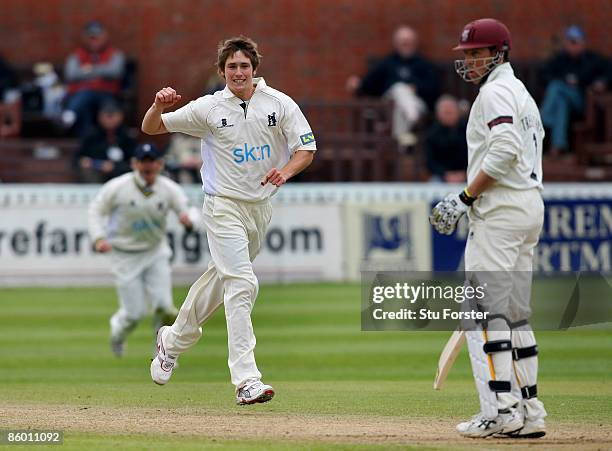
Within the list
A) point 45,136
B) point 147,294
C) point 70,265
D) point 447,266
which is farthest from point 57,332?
point 45,136

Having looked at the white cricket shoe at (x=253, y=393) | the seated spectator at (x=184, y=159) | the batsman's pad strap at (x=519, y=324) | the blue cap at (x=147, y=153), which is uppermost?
the blue cap at (x=147, y=153)

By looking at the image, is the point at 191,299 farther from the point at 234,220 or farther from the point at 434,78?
the point at 434,78

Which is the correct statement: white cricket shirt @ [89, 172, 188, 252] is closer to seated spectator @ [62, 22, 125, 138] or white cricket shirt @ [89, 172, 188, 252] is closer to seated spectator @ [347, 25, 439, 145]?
seated spectator @ [62, 22, 125, 138]

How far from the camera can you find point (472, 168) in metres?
8.02

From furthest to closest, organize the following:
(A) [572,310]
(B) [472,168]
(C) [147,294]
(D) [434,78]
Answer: (D) [434,78], (C) [147,294], (A) [572,310], (B) [472,168]

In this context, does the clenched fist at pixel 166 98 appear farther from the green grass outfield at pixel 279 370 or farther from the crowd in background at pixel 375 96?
the crowd in background at pixel 375 96

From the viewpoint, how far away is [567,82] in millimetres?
22109

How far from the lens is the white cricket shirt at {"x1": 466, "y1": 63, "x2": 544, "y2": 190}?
776cm

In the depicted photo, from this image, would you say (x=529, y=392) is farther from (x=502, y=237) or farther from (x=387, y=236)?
(x=387, y=236)

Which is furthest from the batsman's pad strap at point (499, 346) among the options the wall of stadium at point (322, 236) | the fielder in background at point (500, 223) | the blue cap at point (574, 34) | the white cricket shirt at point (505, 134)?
the blue cap at point (574, 34)

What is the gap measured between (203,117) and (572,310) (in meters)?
2.75

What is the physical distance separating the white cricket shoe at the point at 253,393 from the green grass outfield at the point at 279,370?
161 mm

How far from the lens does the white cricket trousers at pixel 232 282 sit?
8.79 m

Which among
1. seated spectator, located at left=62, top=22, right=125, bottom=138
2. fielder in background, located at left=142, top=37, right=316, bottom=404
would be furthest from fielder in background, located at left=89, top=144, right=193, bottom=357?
seated spectator, located at left=62, top=22, right=125, bottom=138
